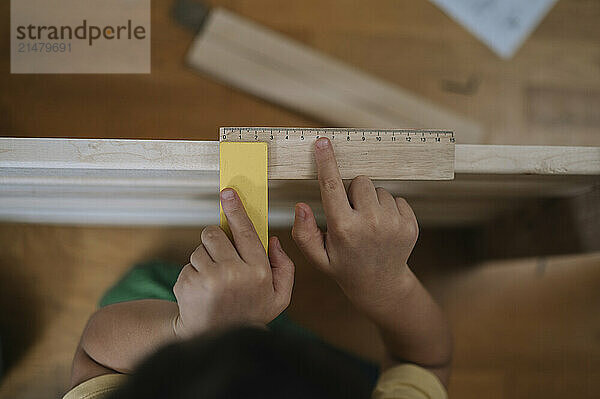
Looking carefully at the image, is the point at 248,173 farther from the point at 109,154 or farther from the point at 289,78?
the point at 289,78

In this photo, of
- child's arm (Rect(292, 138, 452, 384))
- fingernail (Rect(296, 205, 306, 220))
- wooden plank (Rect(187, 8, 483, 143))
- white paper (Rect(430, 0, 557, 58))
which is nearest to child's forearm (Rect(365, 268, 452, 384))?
child's arm (Rect(292, 138, 452, 384))

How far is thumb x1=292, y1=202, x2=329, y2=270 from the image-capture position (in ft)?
1.33

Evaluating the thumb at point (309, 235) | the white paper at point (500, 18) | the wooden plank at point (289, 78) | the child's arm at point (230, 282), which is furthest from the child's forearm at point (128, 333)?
the white paper at point (500, 18)

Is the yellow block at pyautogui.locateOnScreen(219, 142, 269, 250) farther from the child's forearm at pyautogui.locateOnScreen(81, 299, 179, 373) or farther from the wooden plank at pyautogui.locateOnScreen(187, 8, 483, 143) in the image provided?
the wooden plank at pyautogui.locateOnScreen(187, 8, 483, 143)

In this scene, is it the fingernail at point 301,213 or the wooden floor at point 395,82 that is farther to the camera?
the wooden floor at point 395,82

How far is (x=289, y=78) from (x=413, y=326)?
1.28 feet

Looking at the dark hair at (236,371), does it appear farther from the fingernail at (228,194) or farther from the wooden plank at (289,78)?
the wooden plank at (289,78)

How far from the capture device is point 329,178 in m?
0.37

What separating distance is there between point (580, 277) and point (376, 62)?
1.38ft

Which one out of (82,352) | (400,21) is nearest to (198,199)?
(82,352)

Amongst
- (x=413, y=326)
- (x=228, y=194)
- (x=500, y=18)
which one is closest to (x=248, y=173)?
(x=228, y=194)

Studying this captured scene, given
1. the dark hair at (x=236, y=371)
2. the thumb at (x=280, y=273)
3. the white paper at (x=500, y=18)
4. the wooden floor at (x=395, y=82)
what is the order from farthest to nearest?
the white paper at (x=500, y=18)
the wooden floor at (x=395, y=82)
the thumb at (x=280, y=273)
the dark hair at (x=236, y=371)

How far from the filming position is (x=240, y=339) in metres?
0.32

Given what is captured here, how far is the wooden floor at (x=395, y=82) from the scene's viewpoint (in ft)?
2.31
